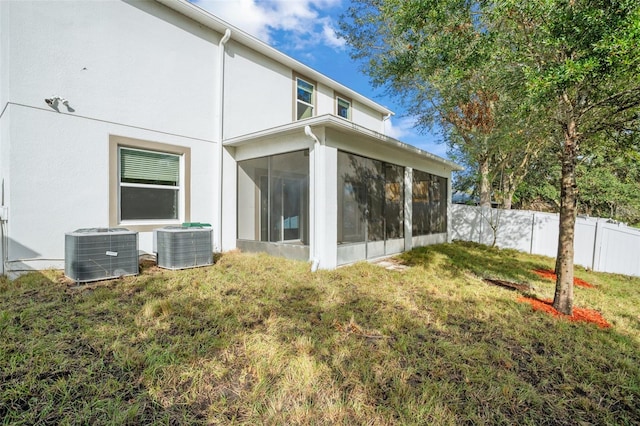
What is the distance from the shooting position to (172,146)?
20.6 feet

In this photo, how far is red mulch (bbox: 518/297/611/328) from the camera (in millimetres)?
3907

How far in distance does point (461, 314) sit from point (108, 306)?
14.9ft

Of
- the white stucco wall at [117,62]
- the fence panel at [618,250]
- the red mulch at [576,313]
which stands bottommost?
the red mulch at [576,313]

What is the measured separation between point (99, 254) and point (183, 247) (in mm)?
1279

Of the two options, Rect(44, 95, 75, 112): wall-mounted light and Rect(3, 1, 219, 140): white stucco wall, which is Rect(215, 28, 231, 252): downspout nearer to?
Rect(3, 1, 219, 140): white stucco wall

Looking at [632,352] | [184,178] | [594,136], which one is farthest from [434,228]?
[184,178]

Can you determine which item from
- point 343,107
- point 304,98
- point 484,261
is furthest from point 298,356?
point 343,107

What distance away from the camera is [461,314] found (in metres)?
3.93

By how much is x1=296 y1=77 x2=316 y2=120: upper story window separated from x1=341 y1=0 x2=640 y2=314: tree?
13.5 ft

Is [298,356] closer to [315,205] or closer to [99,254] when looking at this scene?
[315,205]

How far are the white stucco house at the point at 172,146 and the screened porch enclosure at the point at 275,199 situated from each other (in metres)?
0.03

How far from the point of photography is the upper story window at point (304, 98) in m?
9.11

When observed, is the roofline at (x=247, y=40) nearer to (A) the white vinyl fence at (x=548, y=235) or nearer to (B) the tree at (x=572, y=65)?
(B) the tree at (x=572, y=65)

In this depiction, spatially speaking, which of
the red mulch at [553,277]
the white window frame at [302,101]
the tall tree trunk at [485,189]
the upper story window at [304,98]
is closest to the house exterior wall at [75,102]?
the white window frame at [302,101]
